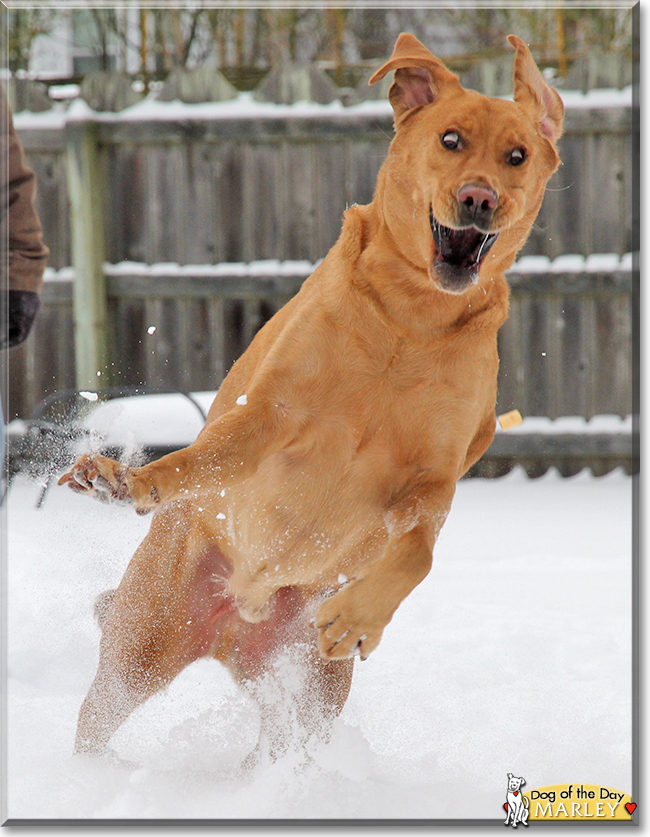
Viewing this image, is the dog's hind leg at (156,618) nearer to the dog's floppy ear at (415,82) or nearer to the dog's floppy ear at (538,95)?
the dog's floppy ear at (415,82)

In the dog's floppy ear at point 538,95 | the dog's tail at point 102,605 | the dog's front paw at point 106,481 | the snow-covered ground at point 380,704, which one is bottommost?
the snow-covered ground at point 380,704

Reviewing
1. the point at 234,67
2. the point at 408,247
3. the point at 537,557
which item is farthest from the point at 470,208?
the point at 234,67

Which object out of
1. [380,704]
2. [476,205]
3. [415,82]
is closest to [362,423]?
[476,205]

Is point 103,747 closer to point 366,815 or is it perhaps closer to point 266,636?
point 266,636

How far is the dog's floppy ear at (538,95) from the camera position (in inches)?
76.2

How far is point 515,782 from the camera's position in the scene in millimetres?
2021

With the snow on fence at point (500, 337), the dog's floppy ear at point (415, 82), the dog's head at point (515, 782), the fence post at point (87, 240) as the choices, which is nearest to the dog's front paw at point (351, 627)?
the dog's head at point (515, 782)

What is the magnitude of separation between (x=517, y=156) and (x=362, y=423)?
0.70 m

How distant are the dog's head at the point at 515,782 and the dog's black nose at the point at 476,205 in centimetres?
131

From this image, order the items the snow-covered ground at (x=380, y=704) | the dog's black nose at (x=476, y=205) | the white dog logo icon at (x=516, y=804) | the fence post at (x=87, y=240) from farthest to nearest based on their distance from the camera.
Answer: the fence post at (x=87, y=240) → the snow-covered ground at (x=380, y=704) → the white dog logo icon at (x=516, y=804) → the dog's black nose at (x=476, y=205)

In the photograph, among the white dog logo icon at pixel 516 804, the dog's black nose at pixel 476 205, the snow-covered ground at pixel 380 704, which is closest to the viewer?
the dog's black nose at pixel 476 205

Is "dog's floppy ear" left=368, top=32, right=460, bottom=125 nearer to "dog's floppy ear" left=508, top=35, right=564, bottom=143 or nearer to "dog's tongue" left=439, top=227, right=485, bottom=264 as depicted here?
"dog's floppy ear" left=508, top=35, right=564, bottom=143

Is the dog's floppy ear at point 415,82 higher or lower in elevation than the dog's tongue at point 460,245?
higher
